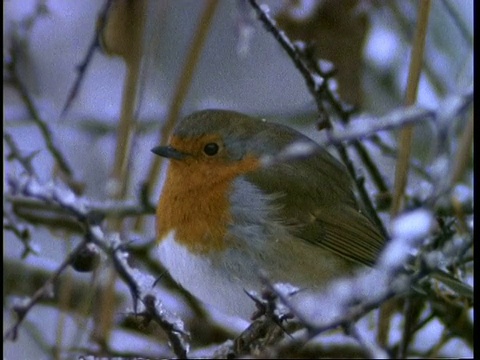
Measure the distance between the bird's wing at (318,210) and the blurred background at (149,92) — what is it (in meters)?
0.22

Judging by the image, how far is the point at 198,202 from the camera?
258 cm

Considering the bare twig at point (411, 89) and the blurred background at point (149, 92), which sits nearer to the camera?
the bare twig at point (411, 89)

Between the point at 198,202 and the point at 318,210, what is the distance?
0.42m

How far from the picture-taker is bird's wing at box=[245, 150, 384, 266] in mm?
2689

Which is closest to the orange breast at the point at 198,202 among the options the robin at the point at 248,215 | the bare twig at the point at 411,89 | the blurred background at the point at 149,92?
the robin at the point at 248,215

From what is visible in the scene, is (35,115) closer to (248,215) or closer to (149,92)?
(248,215)

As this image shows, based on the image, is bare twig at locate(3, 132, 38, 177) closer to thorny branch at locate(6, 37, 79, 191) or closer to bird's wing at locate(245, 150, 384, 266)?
thorny branch at locate(6, 37, 79, 191)

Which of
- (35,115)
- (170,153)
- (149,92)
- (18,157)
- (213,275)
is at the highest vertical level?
(149,92)

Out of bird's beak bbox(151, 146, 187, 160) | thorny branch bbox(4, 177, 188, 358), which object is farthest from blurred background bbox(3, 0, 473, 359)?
thorny branch bbox(4, 177, 188, 358)

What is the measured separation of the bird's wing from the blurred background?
0.22 m

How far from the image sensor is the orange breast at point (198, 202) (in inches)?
97.7

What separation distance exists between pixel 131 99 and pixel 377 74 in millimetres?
1517

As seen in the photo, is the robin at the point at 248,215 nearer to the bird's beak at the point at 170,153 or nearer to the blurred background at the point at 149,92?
the bird's beak at the point at 170,153

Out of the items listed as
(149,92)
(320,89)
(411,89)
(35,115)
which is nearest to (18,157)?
(35,115)
